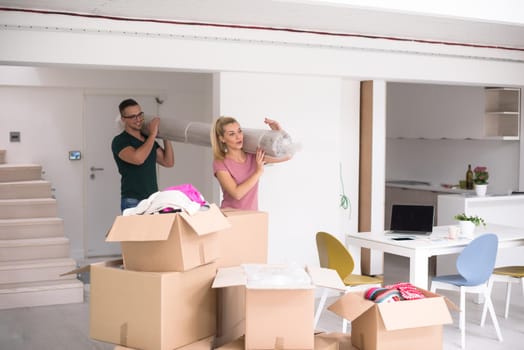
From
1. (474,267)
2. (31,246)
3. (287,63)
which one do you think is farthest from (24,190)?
A: (474,267)

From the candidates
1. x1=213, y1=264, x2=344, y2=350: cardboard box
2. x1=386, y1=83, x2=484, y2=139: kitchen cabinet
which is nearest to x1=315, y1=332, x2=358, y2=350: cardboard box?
x1=213, y1=264, x2=344, y2=350: cardboard box

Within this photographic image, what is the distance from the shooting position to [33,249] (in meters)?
7.12

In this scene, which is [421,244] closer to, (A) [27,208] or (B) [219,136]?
(B) [219,136]

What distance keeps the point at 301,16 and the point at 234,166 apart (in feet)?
5.26

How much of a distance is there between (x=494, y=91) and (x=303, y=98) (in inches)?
127

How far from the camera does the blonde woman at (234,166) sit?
4.93 m

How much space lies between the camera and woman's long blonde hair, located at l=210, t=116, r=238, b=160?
500 cm

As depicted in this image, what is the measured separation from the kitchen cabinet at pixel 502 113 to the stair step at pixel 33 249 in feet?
Answer: 17.1

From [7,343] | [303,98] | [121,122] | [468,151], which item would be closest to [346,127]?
[303,98]

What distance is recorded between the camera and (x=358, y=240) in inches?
224

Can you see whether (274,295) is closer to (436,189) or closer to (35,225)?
(35,225)

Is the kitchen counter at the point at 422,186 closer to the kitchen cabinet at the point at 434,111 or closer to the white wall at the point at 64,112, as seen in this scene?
the kitchen cabinet at the point at 434,111

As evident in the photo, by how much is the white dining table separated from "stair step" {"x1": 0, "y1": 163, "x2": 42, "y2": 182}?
13.6 feet

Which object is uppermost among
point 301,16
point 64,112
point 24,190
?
point 301,16
